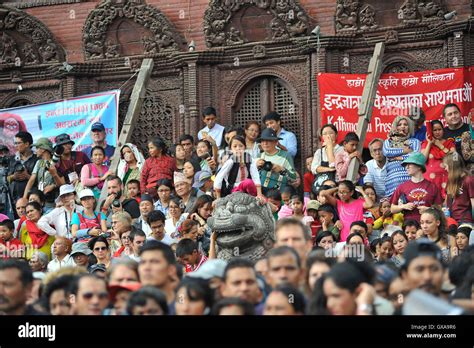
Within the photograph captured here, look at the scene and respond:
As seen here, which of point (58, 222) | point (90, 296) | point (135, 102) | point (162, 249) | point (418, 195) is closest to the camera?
point (90, 296)

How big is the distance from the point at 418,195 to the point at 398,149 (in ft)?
5.30

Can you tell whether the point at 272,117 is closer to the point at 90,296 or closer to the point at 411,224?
the point at 411,224

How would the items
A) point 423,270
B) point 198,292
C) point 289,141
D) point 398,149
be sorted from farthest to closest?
1. point 289,141
2. point 398,149
3. point 198,292
4. point 423,270

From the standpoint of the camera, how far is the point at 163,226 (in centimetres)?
2008

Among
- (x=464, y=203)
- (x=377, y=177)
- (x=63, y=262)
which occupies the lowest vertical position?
(x=63, y=262)

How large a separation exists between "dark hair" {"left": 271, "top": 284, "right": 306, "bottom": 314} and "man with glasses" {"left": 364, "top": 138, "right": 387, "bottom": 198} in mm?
9096

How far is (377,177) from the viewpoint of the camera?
22.4 metres

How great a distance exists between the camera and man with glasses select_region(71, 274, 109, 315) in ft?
44.3

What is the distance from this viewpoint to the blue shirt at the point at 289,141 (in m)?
Answer: 24.5

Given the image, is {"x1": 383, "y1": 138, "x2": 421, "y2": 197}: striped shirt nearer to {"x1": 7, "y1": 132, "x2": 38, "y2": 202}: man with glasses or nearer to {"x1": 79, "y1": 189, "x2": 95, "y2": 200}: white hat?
{"x1": 79, "y1": 189, "x2": 95, "y2": 200}: white hat

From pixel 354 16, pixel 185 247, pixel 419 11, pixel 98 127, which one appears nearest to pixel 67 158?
pixel 98 127
